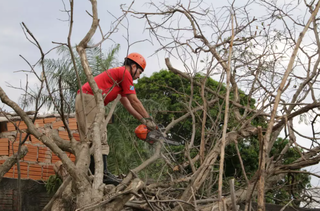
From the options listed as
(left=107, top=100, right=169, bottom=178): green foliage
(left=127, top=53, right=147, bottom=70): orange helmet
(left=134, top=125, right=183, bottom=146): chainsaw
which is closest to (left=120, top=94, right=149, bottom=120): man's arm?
(left=134, top=125, right=183, bottom=146): chainsaw

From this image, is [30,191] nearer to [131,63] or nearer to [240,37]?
[131,63]

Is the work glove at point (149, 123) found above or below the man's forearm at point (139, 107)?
below

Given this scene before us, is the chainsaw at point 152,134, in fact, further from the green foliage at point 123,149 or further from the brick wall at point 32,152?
the green foliage at point 123,149

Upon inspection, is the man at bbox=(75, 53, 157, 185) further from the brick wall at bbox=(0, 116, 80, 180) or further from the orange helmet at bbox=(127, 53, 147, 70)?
the brick wall at bbox=(0, 116, 80, 180)

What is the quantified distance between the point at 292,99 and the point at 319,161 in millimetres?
853

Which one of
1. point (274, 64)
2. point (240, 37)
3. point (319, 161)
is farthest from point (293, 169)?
point (240, 37)

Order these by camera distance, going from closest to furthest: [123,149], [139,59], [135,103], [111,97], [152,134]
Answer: [152,134], [135,103], [111,97], [139,59], [123,149]

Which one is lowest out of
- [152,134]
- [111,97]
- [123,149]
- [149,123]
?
[152,134]

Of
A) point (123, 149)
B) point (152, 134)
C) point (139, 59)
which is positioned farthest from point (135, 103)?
point (123, 149)

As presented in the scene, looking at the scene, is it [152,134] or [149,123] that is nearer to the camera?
[152,134]

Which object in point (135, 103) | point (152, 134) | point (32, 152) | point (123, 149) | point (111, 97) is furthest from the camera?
point (123, 149)

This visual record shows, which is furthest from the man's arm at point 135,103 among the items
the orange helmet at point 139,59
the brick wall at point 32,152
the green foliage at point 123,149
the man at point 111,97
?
the green foliage at point 123,149

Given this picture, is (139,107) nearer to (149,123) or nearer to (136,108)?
(136,108)

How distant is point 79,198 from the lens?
10.9 feet
